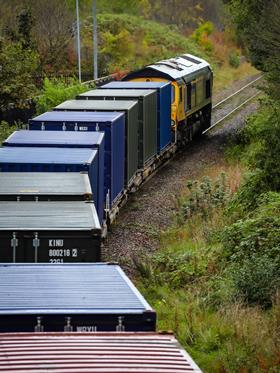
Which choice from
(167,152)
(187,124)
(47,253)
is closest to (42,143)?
(47,253)

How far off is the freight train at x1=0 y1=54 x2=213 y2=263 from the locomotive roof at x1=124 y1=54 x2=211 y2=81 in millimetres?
50

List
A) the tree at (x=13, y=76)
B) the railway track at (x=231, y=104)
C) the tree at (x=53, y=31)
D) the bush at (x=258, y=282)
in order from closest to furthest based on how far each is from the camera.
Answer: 1. the bush at (x=258, y=282)
2. the tree at (x=13, y=76)
3. the railway track at (x=231, y=104)
4. the tree at (x=53, y=31)

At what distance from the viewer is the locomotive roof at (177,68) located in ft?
104

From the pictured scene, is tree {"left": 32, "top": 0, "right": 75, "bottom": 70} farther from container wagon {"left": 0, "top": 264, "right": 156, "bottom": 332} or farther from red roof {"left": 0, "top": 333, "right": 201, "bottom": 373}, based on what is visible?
red roof {"left": 0, "top": 333, "right": 201, "bottom": 373}

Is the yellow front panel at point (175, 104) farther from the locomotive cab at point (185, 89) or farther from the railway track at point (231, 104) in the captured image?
the railway track at point (231, 104)

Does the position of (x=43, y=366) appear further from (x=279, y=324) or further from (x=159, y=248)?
(x=159, y=248)

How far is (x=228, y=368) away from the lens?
11352 millimetres

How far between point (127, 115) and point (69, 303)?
14731 millimetres

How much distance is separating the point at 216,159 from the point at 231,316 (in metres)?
19.0

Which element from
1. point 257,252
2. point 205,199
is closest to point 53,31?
point 205,199

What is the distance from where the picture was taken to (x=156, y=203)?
2394cm

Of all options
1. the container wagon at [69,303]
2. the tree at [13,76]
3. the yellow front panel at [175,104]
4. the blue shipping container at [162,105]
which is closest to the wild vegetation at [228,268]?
the container wagon at [69,303]

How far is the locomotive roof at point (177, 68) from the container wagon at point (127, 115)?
7.01 metres

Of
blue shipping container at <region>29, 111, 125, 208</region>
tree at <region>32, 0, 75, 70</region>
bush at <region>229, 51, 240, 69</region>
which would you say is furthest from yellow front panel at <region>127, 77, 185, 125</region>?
bush at <region>229, 51, 240, 69</region>
